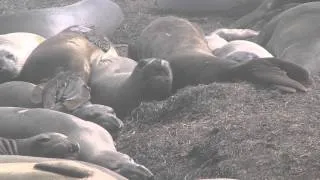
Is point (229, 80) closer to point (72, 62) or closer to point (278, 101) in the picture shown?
point (278, 101)

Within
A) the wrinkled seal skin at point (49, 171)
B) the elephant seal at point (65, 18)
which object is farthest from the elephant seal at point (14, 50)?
the wrinkled seal skin at point (49, 171)

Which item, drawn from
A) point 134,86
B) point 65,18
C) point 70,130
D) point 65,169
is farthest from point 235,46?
point 65,169

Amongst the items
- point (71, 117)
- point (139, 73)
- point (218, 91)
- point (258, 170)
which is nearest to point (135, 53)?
point (139, 73)

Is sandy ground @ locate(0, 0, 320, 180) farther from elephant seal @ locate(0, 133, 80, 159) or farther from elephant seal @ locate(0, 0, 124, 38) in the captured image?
elephant seal @ locate(0, 0, 124, 38)

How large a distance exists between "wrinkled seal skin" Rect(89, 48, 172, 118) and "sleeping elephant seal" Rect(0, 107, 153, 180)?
89 centimetres

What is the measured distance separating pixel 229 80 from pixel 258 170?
5.68 feet

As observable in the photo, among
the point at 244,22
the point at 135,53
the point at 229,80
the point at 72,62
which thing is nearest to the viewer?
the point at 229,80

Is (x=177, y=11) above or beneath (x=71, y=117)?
beneath

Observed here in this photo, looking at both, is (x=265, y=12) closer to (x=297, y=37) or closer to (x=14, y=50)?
(x=297, y=37)

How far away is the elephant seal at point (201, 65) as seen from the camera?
5594 mm

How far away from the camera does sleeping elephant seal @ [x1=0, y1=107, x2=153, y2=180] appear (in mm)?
4426

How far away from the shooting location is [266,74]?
18.4 feet

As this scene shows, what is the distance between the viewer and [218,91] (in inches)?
214

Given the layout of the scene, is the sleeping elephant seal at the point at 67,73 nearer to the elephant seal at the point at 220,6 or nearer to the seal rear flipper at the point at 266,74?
the seal rear flipper at the point at 266,74
